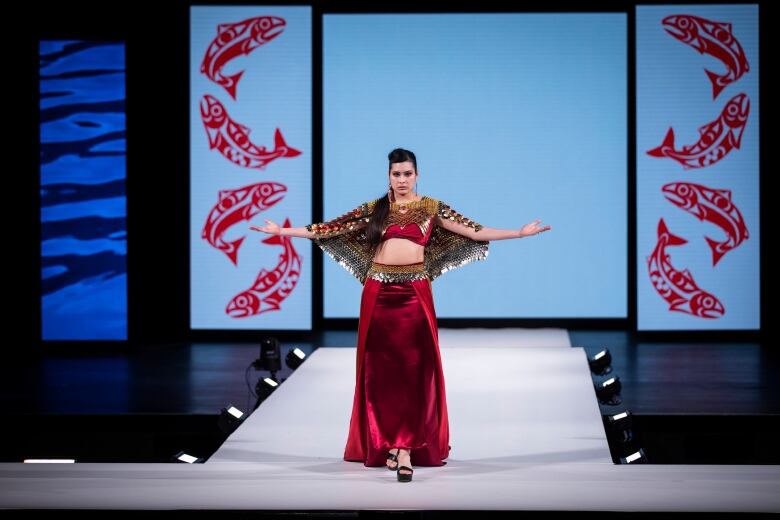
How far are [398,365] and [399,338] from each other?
0.09 metres

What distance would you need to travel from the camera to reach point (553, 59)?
827cm

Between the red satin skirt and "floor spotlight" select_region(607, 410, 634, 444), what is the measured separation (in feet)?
3.70

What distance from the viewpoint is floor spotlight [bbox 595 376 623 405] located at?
546 cm

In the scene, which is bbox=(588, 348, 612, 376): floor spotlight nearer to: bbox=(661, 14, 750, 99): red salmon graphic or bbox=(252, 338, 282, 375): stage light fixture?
bbox=(252, 338, 282, 375): stage light fixture

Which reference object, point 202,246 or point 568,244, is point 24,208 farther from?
point 568,244

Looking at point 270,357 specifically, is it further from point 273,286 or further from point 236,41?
point 236,41

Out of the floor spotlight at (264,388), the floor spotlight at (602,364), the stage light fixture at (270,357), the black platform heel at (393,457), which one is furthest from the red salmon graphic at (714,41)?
the black platform heel at (393,457)

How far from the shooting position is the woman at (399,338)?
3.84 metres

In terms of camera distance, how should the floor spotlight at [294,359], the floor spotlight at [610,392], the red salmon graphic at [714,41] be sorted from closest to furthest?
the floor spotlight at [610,392], the floor spotlight at [294,359], the red salmon graphic at [714,41]

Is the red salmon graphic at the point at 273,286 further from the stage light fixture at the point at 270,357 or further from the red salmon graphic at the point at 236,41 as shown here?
the stage light fixture at the point at 270,357

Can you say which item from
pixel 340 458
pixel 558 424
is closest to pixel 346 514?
pixel 340 458

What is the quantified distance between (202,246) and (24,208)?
1.24 metres

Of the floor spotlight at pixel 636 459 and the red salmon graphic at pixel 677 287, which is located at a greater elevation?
the red salmon graphic at pixel 677 287

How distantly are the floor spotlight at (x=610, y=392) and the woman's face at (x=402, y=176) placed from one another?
2.08m
